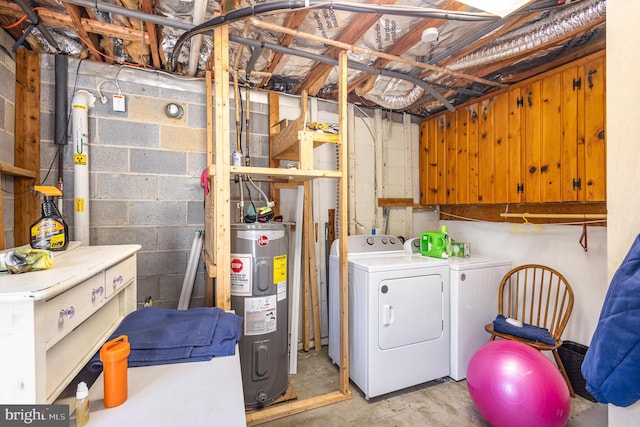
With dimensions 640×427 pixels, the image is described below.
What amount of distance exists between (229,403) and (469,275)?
2.07 m

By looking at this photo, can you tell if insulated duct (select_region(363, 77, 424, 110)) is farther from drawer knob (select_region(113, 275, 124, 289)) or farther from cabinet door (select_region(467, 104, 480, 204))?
drawer knob (select_region(113, 275, 124, 289))

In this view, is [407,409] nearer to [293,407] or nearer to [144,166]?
[293,407]

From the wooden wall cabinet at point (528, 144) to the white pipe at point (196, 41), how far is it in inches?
92.8

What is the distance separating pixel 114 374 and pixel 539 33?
266cm

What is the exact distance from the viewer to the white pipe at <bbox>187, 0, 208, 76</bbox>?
5.11 feet

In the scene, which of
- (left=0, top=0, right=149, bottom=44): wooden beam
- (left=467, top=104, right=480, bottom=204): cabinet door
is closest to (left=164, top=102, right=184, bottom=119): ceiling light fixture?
(left=0, top=0, right=149, bottom=44): wooden beam

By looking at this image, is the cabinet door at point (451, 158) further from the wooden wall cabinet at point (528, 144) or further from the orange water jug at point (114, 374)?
the orange water jug at point (114, 374)

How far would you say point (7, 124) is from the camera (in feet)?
6.08

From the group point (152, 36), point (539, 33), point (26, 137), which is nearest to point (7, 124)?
point (26, 137)

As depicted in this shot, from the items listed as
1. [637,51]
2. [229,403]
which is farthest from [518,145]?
[229,403]

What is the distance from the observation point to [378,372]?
2.07 meters

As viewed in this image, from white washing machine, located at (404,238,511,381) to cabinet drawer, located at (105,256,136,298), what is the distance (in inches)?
84.7

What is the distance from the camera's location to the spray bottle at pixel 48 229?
1.12 meters

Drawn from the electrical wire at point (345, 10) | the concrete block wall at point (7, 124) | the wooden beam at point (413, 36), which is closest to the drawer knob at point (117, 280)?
the concrete block wall at point (7, 124)
